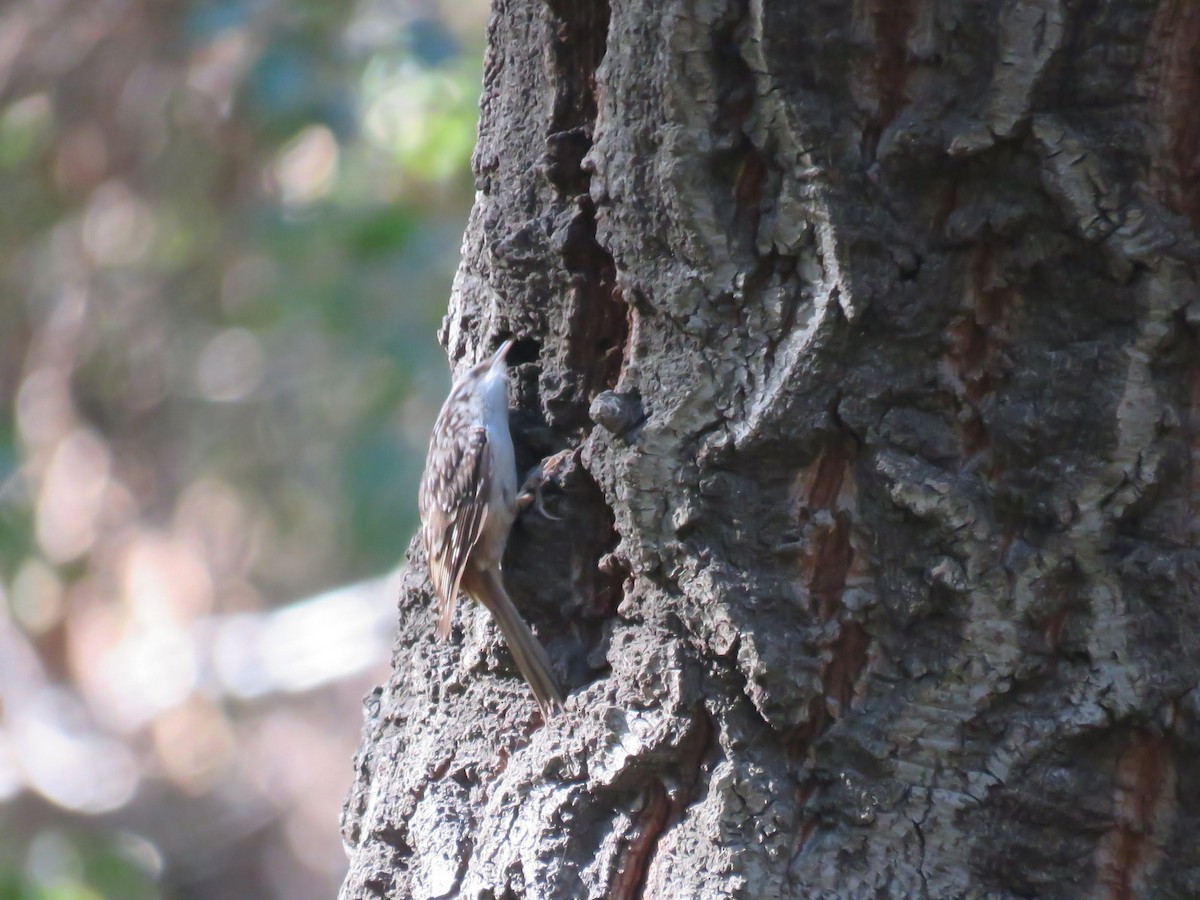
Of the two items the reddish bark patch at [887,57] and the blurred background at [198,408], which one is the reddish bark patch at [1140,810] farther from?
the blurred background at [198,408]

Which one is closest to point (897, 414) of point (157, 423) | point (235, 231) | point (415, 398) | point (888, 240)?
point (888, 240)

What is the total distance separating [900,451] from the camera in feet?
4.99

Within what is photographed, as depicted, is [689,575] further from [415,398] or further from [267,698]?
[267,698]

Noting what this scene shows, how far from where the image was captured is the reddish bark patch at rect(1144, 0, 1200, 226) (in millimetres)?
1391

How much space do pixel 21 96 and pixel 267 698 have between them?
394cm

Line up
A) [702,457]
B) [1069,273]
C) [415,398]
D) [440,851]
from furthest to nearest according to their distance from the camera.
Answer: [415,398] < [440,851] < [702,457] < [1069,273]

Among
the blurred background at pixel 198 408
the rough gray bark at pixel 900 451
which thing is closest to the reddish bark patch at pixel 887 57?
the rough gray bark at pixel 900 451

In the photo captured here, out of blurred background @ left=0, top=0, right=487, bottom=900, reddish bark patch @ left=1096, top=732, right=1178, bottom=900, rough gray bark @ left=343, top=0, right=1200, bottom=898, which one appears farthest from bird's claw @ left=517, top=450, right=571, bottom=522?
blurred background @ left=0, top=0, right=487, bottom=900

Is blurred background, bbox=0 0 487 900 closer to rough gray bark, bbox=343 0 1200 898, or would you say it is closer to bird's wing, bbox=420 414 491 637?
bird's wing, bbox=420 414 491 637

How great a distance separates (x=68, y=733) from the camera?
25.1 feet

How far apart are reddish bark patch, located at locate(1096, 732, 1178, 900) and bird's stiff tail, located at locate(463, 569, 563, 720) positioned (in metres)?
0.73

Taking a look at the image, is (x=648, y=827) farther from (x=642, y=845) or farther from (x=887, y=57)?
(x=887, y=57)

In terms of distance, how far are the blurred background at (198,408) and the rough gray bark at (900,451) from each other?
4.47m

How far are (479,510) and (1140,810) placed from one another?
4.39ft
